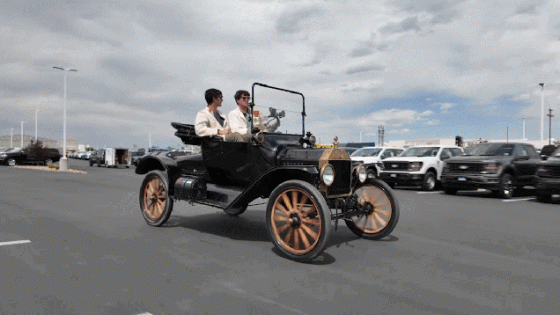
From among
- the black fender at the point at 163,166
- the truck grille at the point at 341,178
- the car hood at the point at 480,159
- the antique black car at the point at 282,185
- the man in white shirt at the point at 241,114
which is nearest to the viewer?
the antique black car at the point at 282,185

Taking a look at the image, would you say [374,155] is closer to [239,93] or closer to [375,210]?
[375,210]

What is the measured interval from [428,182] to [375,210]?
10171mm

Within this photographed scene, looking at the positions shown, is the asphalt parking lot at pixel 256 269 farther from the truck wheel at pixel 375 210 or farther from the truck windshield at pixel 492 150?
the truck windshield at pixel 492 150

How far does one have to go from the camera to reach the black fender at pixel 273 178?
472 cm

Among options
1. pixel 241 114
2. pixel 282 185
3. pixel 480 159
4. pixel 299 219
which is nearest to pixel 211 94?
pixel 241 114

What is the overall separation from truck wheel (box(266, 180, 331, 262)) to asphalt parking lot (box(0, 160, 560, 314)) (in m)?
0.17

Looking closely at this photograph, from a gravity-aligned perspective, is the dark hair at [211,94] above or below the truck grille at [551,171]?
above

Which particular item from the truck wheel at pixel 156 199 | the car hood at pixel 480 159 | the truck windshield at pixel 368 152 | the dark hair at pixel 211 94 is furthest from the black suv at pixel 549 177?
the truck wheel at pixel 156 199

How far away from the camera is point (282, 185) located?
15.0 ft

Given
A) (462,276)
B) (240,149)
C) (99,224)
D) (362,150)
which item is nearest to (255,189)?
(240,149)

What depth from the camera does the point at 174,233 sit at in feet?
19.9

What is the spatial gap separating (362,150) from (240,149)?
14.5 m

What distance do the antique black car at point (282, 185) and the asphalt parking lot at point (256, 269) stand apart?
0.99ft

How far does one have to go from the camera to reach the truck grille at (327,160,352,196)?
501cm
